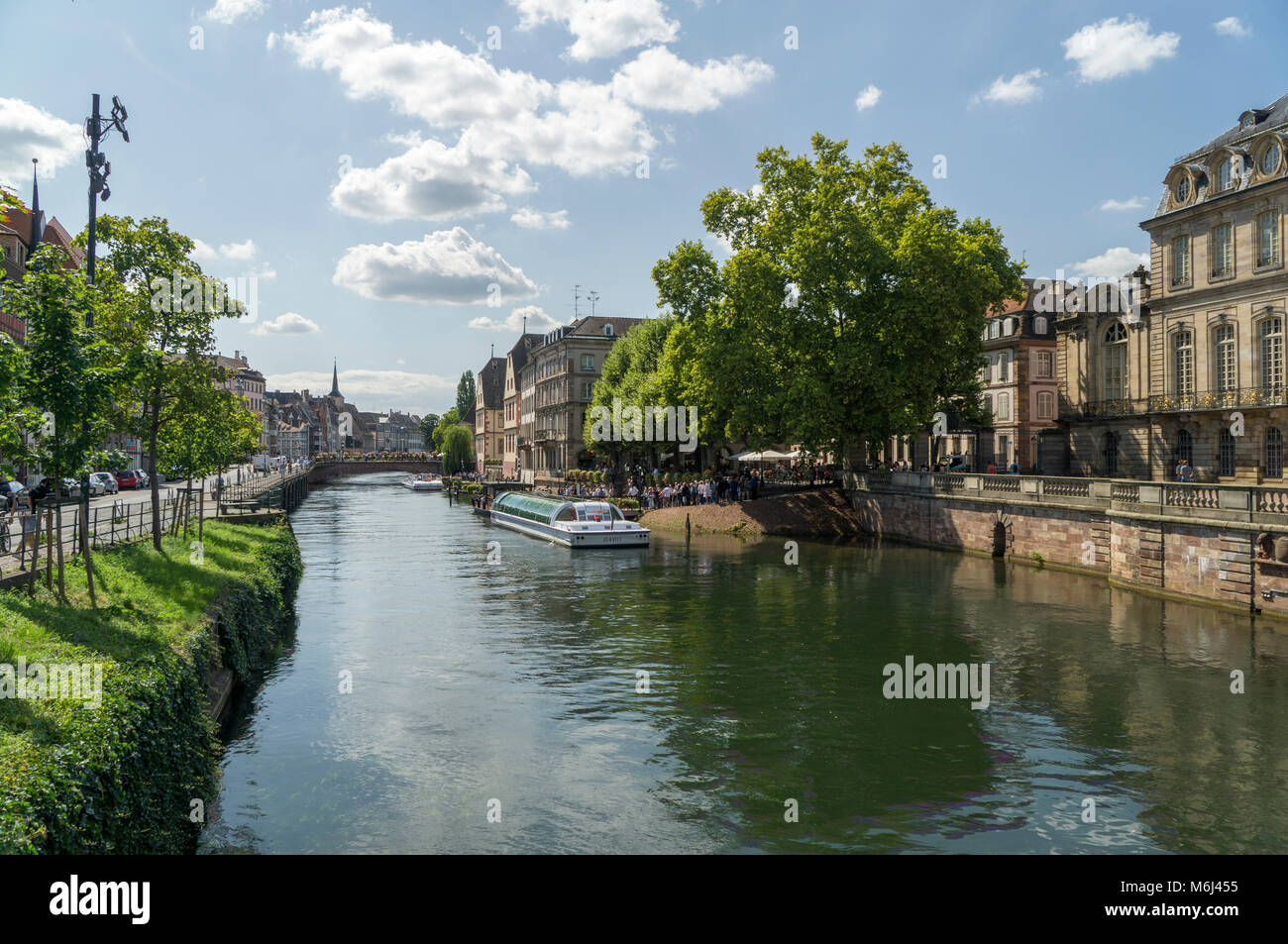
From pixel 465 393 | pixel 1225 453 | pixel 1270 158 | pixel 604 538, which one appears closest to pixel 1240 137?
pixel 1270 158

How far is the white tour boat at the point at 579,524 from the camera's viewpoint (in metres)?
42.8

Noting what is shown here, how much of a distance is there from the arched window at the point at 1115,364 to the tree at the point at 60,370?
47.1 m

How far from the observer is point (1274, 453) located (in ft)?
127

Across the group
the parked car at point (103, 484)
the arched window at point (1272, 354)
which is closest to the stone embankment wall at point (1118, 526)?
the arched window at point (1272, 354)

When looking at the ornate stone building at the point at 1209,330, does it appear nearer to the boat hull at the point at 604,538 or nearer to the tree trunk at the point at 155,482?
the boat hull at the point at 604,538

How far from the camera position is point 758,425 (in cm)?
4644

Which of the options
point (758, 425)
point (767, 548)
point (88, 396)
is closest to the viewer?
point (88, 396)

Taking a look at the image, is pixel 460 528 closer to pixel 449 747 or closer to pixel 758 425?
pixel 758 425

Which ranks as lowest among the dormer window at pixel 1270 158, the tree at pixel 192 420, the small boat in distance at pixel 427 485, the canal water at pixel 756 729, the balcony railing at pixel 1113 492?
the canal water at pixel 756 729

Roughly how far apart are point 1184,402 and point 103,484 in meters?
52.6

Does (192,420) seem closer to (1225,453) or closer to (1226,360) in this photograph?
(1226,360)

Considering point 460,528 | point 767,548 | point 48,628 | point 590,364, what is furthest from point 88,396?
point 590,364

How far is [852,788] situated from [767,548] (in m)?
30.8

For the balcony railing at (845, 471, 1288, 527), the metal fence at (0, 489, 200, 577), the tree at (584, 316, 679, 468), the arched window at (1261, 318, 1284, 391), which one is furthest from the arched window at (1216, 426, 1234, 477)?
the metal fence at (0, 489, 200, 577)
